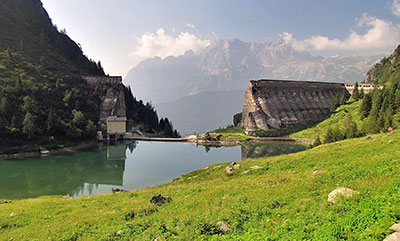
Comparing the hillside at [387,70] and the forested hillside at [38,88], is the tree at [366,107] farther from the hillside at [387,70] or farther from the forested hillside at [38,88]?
the forested hillside at [38,88]

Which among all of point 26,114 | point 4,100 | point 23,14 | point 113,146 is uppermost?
point 23,14

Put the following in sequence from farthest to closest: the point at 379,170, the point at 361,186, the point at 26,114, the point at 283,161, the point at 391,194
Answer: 1. the point at 26,114
2. the point at 283,161
3. the point at 379,170
4. the point at 361,186
5. the point at 391,194

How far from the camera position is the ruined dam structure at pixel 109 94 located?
113919 mm

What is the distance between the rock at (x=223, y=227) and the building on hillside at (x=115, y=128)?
96.5 meters

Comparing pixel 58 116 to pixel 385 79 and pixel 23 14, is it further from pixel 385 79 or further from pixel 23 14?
pixel 385 79

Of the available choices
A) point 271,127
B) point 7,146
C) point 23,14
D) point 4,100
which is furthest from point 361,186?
point 23,14

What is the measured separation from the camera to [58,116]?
261ft

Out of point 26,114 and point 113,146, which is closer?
point 26,114

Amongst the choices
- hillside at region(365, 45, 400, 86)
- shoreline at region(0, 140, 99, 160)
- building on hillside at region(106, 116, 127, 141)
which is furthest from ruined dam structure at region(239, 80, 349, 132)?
shoreline at region(0, 140, 99, 160)

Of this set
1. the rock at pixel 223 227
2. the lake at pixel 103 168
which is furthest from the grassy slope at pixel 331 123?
the rock at pixel 223 227

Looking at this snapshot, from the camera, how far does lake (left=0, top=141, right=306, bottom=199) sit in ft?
136

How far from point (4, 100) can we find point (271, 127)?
10700 centimetres

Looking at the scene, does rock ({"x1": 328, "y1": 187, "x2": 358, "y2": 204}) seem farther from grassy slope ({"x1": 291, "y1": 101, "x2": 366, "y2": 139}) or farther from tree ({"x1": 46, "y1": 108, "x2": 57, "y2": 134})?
grassy slope ({"x1": 291, "y1": 101, "x2": 366, "y2": 139})

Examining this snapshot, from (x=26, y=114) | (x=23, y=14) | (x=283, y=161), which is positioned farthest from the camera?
(x=23, y=14)
